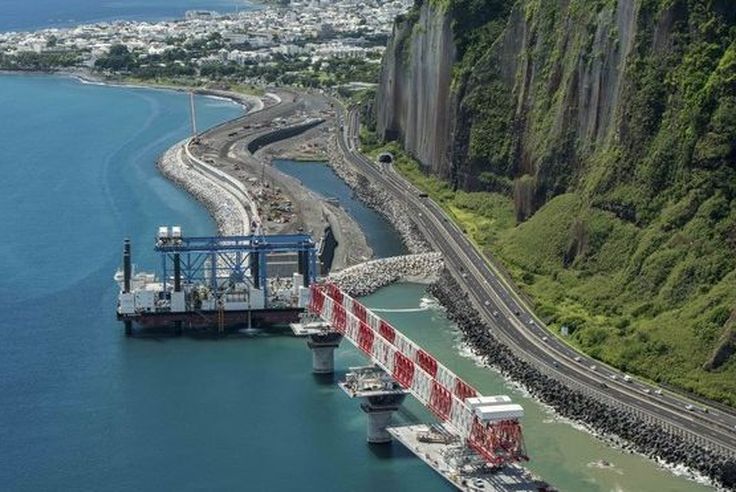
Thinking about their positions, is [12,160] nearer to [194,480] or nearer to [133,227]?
[133,227]

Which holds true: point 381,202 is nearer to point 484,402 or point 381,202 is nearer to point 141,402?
point 141,402

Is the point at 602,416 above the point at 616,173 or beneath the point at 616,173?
beneath

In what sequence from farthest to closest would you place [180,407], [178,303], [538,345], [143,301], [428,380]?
[178,303], [143,301], [538,345], [180,407], [428,380]

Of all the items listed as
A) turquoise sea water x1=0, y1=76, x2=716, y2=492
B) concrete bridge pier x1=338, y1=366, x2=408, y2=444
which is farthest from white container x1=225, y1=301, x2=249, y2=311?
concrete bridge pier x1=338, y1=366, x2=408, y2=444

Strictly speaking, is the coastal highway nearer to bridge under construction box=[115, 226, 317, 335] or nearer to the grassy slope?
the grassy slope

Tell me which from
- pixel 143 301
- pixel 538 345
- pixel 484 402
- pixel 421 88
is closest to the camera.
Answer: pixel 484 402

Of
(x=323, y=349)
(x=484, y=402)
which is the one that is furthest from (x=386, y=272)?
(x=484, y=402)

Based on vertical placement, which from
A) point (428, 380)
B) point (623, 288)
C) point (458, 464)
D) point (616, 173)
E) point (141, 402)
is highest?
point (616, 173)
